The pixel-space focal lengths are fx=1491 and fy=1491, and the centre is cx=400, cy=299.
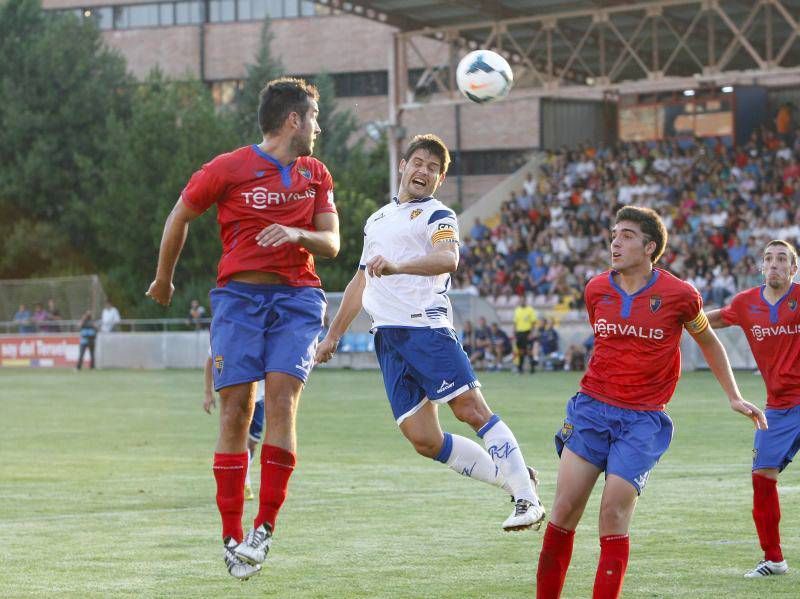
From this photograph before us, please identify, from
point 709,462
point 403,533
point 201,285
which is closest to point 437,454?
point 403,533

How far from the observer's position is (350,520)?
11.3 meters

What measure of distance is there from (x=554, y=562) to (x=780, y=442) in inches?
106

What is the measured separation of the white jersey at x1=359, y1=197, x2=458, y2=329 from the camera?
370 inches

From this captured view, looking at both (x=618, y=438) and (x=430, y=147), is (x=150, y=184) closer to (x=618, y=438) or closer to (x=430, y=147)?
(x=430, y=147)

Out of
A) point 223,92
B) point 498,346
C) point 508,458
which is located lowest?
point 498,346

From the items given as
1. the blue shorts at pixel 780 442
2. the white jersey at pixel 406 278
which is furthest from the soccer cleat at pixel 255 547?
the blue shorts at pixel 780 442

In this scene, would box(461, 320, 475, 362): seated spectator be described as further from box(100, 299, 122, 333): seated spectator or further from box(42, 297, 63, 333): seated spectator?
box(42, 297, 63, 333): seated spectator

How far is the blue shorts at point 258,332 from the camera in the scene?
26.3 ft

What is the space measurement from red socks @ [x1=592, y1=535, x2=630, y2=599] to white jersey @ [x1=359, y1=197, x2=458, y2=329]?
2561 mm

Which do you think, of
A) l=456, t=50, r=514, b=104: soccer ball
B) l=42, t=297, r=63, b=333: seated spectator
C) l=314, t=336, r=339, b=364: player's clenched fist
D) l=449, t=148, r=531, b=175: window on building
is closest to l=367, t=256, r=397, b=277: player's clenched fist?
l=314, t=336, r=339, b=364: player's clenched fist

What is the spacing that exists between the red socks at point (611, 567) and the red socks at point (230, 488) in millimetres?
1920

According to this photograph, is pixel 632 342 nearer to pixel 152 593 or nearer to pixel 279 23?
pixel 152 593

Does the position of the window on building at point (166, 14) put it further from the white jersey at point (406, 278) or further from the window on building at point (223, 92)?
the white jersey at point (406, 278)

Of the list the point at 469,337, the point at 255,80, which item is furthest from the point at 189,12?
the point at 469,337
